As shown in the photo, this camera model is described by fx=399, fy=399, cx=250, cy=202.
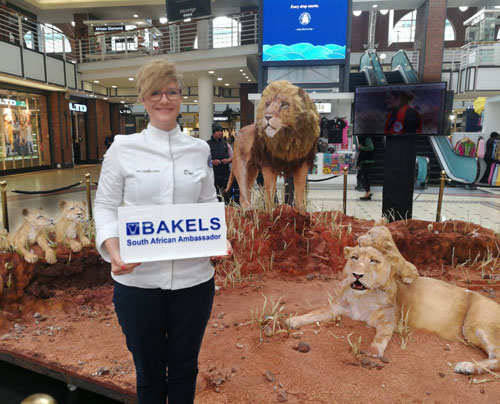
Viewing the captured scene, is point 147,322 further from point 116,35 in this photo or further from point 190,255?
point 116,35

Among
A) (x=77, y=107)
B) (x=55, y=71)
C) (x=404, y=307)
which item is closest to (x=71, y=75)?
(x=55, y=71)

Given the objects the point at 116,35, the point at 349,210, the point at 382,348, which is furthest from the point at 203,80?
the point at 382,348

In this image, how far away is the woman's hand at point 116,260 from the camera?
127cm

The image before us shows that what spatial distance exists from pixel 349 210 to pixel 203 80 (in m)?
8.67

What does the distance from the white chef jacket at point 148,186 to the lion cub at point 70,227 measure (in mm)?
2107

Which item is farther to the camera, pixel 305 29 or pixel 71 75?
pixel 71 75

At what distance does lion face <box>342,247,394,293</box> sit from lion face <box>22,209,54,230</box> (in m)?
2.45

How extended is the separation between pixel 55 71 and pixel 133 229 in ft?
45.5

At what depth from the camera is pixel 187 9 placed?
12.2 m

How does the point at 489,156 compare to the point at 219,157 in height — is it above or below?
below

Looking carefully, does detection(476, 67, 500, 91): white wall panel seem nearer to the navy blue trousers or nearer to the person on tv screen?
the person on tv screen

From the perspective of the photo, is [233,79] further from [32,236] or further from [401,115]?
[32,236]

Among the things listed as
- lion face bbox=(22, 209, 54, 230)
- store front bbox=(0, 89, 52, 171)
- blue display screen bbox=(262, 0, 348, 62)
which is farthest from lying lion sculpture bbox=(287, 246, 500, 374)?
store front bbox=(0, 89, 52, 171)

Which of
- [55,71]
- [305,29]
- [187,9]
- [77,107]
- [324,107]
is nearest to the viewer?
[324,107]
